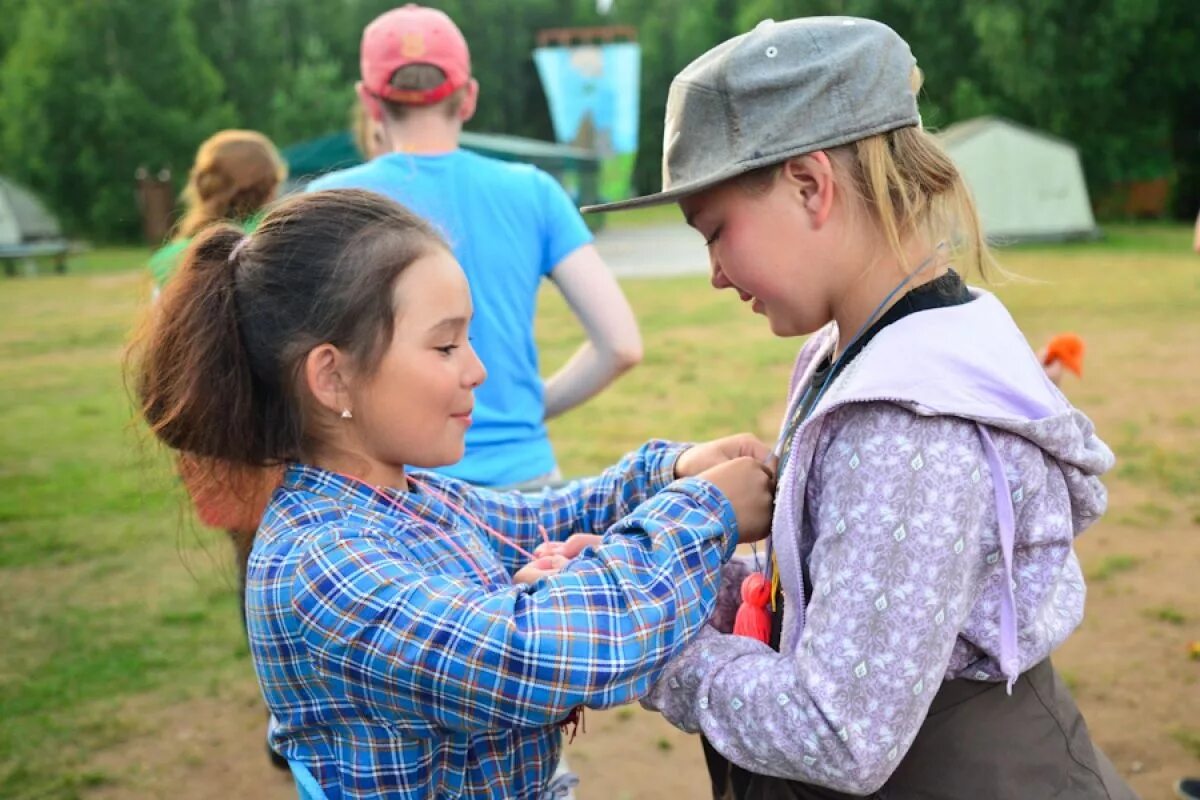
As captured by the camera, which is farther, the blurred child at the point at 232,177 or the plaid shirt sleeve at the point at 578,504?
the blurred child at the point at 232,177

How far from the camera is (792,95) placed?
1627mm

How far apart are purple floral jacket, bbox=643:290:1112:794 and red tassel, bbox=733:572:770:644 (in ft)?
0.35

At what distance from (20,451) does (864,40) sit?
9.26 meters

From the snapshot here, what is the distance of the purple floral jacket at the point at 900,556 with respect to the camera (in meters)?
1.50

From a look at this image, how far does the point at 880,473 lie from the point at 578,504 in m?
0.84

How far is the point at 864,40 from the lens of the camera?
1663 millimetres

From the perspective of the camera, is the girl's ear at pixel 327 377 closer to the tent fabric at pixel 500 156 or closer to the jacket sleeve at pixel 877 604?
the jacket sleeve at pixel 877 604

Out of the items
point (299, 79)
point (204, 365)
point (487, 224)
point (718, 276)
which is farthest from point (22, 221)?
point (718, 276)

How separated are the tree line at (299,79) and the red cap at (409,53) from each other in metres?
25.4

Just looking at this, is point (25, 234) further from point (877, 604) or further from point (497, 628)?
point (877, 604)

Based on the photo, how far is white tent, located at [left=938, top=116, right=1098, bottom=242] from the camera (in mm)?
23109

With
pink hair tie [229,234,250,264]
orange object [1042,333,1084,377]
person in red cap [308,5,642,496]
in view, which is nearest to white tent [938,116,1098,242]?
person in red cap [308,5,642,496]

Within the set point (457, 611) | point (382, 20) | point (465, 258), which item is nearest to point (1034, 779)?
point (457, 611)

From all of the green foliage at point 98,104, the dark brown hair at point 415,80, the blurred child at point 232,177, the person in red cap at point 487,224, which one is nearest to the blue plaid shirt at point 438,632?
the person in red cap at point 487,224
